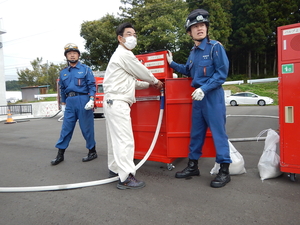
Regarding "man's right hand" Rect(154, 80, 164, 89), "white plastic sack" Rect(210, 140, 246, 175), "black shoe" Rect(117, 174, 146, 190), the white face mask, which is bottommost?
"black shoe" Rect(117, 174, 146, 190)

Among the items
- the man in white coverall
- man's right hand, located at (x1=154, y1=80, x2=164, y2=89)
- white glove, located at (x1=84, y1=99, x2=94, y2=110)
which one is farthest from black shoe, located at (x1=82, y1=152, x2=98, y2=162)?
man's right hand, located at (x1=154, y1=80, x2=164, y2=89)

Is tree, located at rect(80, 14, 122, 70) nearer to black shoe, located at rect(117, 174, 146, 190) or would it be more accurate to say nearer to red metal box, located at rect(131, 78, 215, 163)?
red metal box, located at rect(131, 78, 215, 163)

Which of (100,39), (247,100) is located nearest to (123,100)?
(247,100)

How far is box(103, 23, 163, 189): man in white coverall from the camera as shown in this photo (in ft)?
9.48

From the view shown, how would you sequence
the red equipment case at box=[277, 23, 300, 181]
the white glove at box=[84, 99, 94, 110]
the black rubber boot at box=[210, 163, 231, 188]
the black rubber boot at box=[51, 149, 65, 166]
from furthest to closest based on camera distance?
1. the black rubber boot at box=[51, 149, 65, 166]
2. the white glove at box=[84, 99, 94, 110]
3. the black rubber boot at box=[210, 163, 231, 188]
4. the red equipment case at box=[277, 23, 300, 181]

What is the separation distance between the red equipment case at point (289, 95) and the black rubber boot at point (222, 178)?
64cm

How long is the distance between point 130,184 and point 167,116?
1025 mm

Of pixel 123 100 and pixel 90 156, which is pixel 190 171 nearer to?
pixel 123 100

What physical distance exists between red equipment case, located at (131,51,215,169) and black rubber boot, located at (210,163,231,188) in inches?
12.3

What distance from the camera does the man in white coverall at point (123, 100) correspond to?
289 centimetres

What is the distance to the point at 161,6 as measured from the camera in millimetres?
25109

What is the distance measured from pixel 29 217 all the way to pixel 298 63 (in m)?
3.23

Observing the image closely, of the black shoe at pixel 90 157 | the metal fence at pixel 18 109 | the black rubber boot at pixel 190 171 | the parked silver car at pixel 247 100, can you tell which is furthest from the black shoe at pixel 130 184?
the parked silver car at pixel 247 100

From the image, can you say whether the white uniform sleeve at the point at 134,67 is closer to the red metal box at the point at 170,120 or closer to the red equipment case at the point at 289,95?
the red metal box at the point at 170,120
